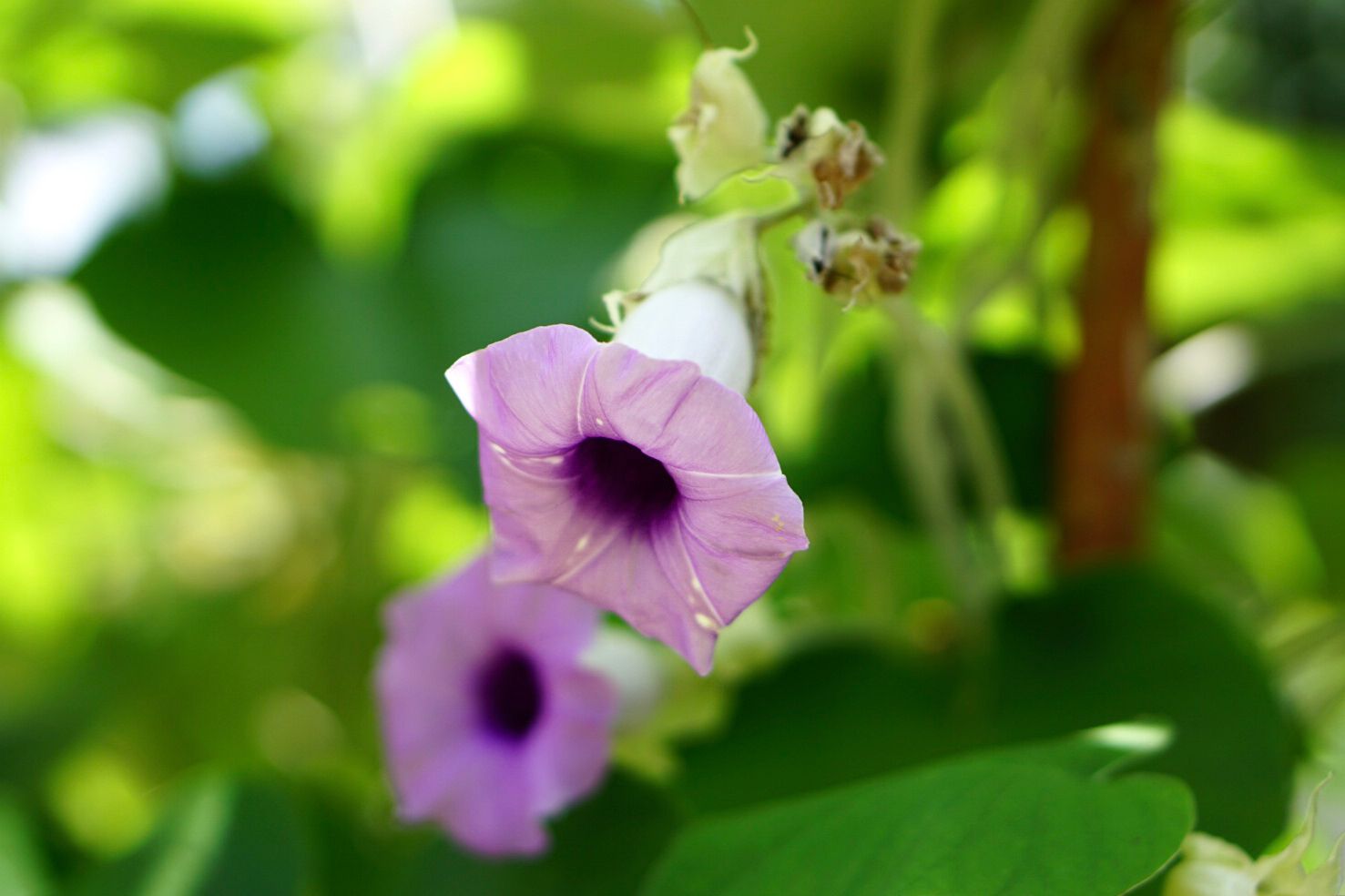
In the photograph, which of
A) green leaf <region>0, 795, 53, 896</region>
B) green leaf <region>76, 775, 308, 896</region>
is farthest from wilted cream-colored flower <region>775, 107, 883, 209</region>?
green leaf <region>0, 795, 53, 896</region>

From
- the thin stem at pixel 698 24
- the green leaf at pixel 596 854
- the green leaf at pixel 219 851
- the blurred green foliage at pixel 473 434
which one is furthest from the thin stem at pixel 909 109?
the green leaf at pixel 219 851

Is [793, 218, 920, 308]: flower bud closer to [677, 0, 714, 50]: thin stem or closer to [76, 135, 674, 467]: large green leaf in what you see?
[677, 0, 714, 50]: thin stem

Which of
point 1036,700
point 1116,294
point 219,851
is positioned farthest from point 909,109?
point 219,851

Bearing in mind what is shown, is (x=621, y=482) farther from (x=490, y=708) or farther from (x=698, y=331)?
(x=490, y=708)

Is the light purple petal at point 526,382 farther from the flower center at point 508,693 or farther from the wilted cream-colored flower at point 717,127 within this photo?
the flower center at point 508,693

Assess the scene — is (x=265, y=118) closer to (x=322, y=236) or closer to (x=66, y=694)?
(x=322, y=236)

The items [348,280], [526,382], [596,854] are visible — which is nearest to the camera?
[526,382]

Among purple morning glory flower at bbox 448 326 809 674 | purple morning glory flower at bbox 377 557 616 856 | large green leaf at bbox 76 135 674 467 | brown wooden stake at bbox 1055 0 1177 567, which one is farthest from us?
large green leaf at bbox 76 135 674 467
